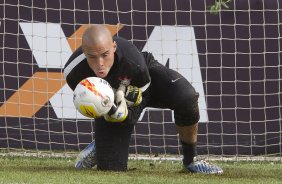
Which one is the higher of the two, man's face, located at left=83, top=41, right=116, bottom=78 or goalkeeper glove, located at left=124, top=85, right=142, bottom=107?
man's face, located at left=83, top=41, right=116, bottom=78

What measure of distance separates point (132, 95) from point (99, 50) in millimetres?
491

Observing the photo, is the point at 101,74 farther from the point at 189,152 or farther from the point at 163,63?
the point at 163,63

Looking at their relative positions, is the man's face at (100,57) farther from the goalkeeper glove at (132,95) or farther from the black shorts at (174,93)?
the black shorts at (174,93)

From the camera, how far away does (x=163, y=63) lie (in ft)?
31.1

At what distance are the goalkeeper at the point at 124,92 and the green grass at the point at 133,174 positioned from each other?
0.17 meters

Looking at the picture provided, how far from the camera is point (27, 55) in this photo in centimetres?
955

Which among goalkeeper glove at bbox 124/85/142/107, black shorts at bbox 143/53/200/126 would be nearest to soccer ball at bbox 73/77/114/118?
goalkeeper glove at bbox 124/85/142/107

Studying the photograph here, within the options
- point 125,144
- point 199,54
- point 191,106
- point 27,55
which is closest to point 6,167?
point 125,144

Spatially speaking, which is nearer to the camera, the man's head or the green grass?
the green grass

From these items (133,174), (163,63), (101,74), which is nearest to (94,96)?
(101,74)

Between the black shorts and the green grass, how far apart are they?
495mm

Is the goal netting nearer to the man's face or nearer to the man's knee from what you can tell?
the man's knee

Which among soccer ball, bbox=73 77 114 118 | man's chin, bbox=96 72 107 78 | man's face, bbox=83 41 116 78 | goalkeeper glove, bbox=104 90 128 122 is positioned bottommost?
goalkeeper glove, bbox=104 90 128 122

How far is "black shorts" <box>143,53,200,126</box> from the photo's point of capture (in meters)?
7.05
